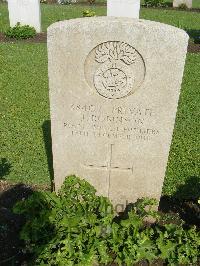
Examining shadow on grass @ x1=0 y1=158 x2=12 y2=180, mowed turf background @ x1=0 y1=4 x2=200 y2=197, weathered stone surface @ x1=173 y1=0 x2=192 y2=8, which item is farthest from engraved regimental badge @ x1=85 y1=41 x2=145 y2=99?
weathered stone surface @ x1=173 y1=0 x2=192 y2=8

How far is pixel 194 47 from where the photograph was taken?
37.3ft

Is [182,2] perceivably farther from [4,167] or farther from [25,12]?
[4,167]

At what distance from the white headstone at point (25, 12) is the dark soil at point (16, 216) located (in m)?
8.54

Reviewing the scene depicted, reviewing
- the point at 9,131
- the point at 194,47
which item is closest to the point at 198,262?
the point at 9,131

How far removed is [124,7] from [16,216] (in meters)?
9.06

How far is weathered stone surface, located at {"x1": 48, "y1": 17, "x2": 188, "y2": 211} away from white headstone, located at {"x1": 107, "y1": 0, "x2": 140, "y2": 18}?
8.55 meters

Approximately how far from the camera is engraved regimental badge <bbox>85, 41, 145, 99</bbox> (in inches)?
126

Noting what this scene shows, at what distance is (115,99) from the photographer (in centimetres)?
345

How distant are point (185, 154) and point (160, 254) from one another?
2.51 metres

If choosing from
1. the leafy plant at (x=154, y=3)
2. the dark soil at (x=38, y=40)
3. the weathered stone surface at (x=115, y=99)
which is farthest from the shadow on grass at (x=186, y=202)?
the leafy plant at (x=154, y=3)

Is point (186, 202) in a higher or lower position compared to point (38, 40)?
lower

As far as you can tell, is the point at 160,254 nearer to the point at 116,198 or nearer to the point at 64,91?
the point at 116,198

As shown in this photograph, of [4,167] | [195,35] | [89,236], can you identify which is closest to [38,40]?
[195,35]

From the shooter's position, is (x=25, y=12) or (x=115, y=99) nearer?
(x=115, y=99)
